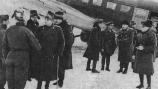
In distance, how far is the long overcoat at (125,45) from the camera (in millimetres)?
12766

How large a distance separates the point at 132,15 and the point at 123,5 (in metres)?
0.69

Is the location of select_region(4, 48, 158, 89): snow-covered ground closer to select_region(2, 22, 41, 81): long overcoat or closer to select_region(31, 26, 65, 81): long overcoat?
select_region(31, 26, 65, 81): long overcoat

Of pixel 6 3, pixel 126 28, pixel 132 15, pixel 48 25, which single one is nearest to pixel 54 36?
pixel 48 25

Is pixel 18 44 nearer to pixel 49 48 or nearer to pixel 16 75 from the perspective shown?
pixel 16 75

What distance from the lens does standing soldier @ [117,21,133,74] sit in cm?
1277

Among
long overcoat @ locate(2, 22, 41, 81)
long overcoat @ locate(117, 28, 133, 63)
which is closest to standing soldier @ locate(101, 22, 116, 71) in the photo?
long overcoat @ locate(117, 28, 133, 63)

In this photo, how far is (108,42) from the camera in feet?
42.2

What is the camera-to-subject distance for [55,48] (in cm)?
871

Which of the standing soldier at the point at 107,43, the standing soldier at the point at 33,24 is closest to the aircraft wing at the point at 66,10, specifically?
the standing soldier at the point at 107,43

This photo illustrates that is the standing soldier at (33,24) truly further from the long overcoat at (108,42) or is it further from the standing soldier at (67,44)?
the long overcoat at (108,42)

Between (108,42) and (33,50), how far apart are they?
4.98 meters

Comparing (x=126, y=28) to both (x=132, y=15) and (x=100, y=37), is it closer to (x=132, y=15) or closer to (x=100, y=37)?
(x=100, y=37)

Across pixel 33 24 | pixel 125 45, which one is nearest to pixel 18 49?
pixel 33 24

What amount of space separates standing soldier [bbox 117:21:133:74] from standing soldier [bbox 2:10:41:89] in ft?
19.1
